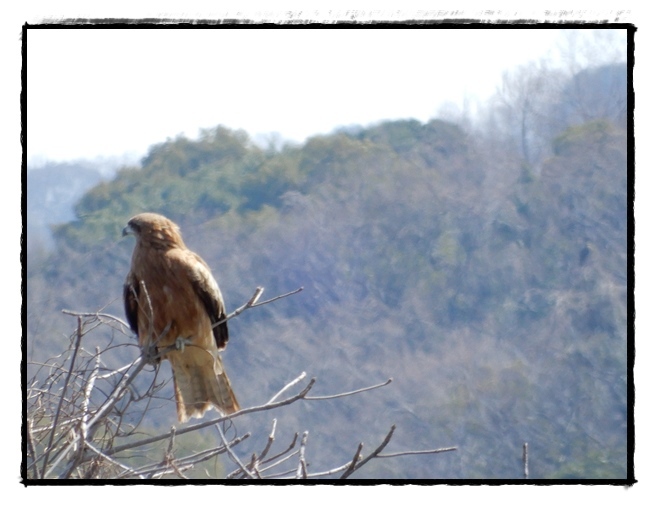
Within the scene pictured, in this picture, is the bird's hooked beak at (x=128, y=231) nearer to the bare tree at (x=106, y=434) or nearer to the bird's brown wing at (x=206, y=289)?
the bird's brown wing at (x=206, y=289)

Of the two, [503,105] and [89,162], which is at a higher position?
[503,105]

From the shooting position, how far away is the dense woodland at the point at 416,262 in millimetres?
4301

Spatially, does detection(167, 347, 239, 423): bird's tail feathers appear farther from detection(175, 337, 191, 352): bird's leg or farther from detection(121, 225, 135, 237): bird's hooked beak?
detection(121, 225, 135, 237): bird's hooked beak

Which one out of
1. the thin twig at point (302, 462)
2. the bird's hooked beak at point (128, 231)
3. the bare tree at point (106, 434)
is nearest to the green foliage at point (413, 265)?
the bird's hooked beak at point (128, 231)

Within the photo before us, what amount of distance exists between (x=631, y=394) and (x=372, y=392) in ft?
8.91

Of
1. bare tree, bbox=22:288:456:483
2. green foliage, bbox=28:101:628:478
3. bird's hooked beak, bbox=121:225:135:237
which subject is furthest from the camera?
green foliage, bbox=28:101:628:478

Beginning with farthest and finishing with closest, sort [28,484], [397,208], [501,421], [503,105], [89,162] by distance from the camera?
[397,208] < [501,421] < [503,105] < [89,162] < [28,484]

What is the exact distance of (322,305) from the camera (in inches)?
210

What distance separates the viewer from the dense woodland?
4.30 meters

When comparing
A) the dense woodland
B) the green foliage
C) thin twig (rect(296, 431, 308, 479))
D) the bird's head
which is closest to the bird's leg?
the bird's head

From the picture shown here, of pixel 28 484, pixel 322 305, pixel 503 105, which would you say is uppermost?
pixel 503 105

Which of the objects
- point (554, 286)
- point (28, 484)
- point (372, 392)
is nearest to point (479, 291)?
point (554, 286)
